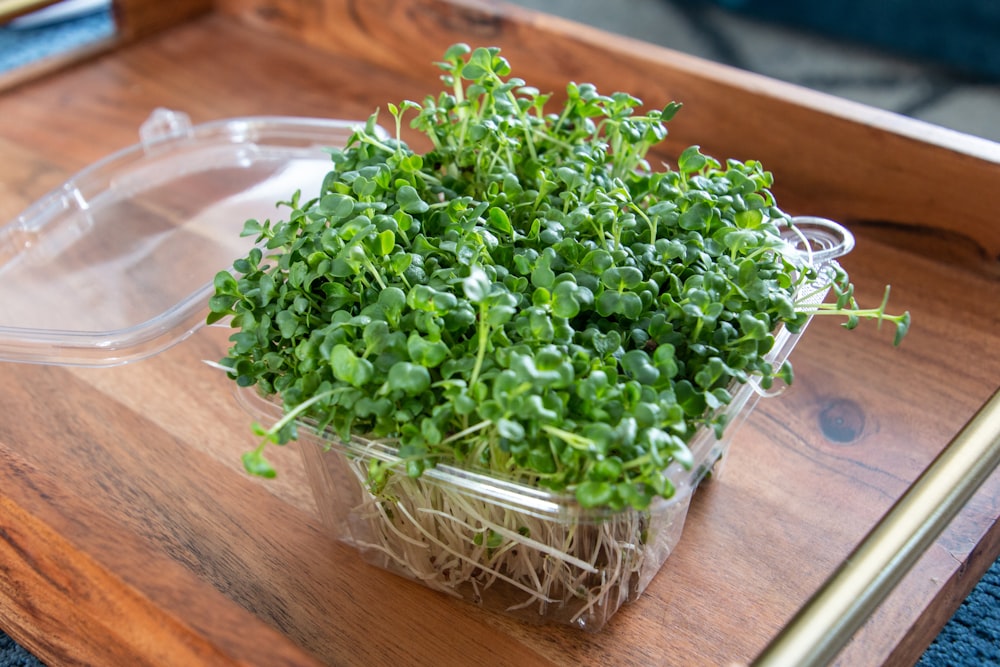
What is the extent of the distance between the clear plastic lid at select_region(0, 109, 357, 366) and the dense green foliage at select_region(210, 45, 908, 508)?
0.18 metres

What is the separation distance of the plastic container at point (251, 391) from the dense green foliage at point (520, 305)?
0.03 m

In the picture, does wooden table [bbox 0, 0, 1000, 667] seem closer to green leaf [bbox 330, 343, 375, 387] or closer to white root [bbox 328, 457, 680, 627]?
white root [bbox 328, 457, 680, 627]

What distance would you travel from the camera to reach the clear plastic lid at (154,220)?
88 centimetres

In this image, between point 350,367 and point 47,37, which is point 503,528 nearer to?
point 350,367

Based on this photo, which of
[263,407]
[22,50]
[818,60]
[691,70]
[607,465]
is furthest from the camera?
[818,60]

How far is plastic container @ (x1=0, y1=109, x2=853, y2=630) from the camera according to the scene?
23.0 inches

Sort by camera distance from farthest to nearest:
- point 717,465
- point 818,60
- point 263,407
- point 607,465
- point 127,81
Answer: point 818,60
point 127,81
point 717,465
point 263,407
point 607,465

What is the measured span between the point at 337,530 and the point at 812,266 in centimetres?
35

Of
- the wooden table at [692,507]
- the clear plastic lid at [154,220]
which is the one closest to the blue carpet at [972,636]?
the wooden table at [692,507]

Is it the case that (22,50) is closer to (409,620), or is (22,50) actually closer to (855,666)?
Result: (409,620)

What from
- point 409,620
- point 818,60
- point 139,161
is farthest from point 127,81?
point 818,60

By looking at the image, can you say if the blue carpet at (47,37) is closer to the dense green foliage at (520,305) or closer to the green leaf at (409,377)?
the dense green foliage at (520,305)

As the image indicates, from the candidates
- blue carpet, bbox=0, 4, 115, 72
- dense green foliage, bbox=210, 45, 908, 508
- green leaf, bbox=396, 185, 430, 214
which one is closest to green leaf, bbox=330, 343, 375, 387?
dense green foliage, bbox=210, 45, 908, 508

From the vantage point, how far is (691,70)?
0.99m
